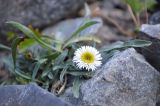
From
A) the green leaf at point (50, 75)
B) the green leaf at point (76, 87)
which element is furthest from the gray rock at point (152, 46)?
the green leaf at point (50, 75)

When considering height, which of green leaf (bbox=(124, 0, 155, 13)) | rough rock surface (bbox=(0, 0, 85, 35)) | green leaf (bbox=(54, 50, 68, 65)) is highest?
green leaf (bbox=(54, 50, 68, 65))

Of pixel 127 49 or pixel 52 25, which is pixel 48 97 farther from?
pixel 52 25

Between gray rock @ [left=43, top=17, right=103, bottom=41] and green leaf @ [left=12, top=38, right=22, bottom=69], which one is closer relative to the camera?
green leaf @ [left=12, top=38, right=22, bottom=69]

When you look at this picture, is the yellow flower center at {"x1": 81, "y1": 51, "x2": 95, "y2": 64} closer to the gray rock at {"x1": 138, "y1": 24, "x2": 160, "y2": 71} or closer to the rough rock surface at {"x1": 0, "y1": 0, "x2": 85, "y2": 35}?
the gray rock at {"x1": 138, "y1": 24, "x2": 160, "y2": 71}

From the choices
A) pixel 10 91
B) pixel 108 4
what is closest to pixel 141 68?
pixel 10 91

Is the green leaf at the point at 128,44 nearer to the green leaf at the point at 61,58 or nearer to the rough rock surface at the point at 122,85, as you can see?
the rough rock surface at the point at 122,85

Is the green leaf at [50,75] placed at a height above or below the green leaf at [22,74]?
above

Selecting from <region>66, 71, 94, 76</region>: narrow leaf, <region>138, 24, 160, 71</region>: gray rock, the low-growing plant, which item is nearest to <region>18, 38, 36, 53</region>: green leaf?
the low-growing plant
